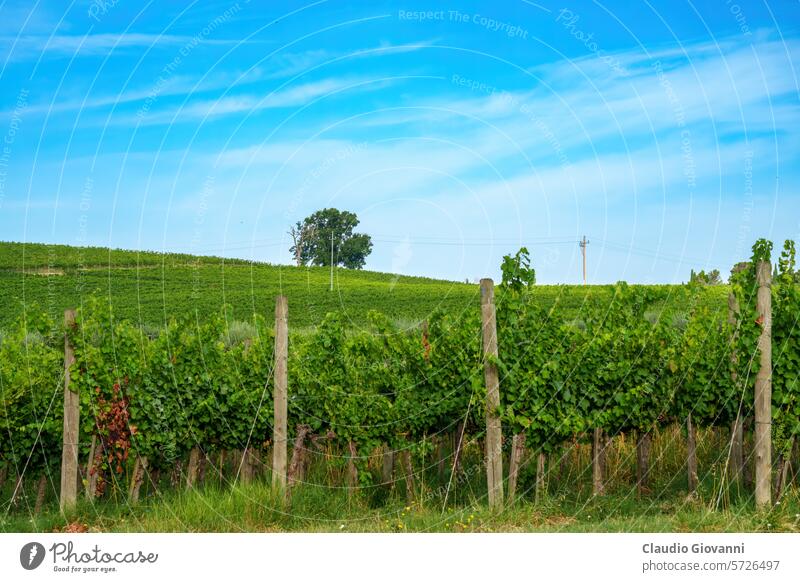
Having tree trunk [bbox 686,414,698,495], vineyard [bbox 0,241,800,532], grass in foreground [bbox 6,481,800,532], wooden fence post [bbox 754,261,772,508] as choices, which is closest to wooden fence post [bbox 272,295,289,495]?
vineyard [bbox 0,241,800,532]

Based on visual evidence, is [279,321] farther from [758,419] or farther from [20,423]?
[758,419]

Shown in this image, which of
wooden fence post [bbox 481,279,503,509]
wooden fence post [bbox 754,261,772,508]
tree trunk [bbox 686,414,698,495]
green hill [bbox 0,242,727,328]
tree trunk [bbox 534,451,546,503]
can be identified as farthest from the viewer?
green hill [bbox 0,242,727,328]

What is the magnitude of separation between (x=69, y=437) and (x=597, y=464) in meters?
7.07

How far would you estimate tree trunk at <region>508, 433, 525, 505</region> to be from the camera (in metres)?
10.7

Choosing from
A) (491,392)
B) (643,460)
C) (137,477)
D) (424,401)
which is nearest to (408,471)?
(424,401)

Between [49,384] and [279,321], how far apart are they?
153 inches

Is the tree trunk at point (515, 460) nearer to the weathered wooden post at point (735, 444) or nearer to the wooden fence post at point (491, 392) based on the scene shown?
the wooden fence post at point (491, 392)

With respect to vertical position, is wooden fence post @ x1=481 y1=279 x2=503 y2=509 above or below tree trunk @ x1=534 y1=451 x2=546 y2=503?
above

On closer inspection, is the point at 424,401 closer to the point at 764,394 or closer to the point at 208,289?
the point at 764,394

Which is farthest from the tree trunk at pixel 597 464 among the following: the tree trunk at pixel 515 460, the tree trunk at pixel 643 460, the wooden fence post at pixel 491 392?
the wooden fence post at pixel 491 392

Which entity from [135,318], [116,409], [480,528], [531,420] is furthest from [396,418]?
[135,318]

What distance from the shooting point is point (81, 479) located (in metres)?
11.2

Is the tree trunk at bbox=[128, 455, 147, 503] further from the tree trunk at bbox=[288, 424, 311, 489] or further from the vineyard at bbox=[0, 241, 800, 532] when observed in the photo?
the tree trunk at bbox=[288, 424, 311, 489]

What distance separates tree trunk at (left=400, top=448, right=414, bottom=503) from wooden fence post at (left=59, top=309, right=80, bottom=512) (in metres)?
4.27
